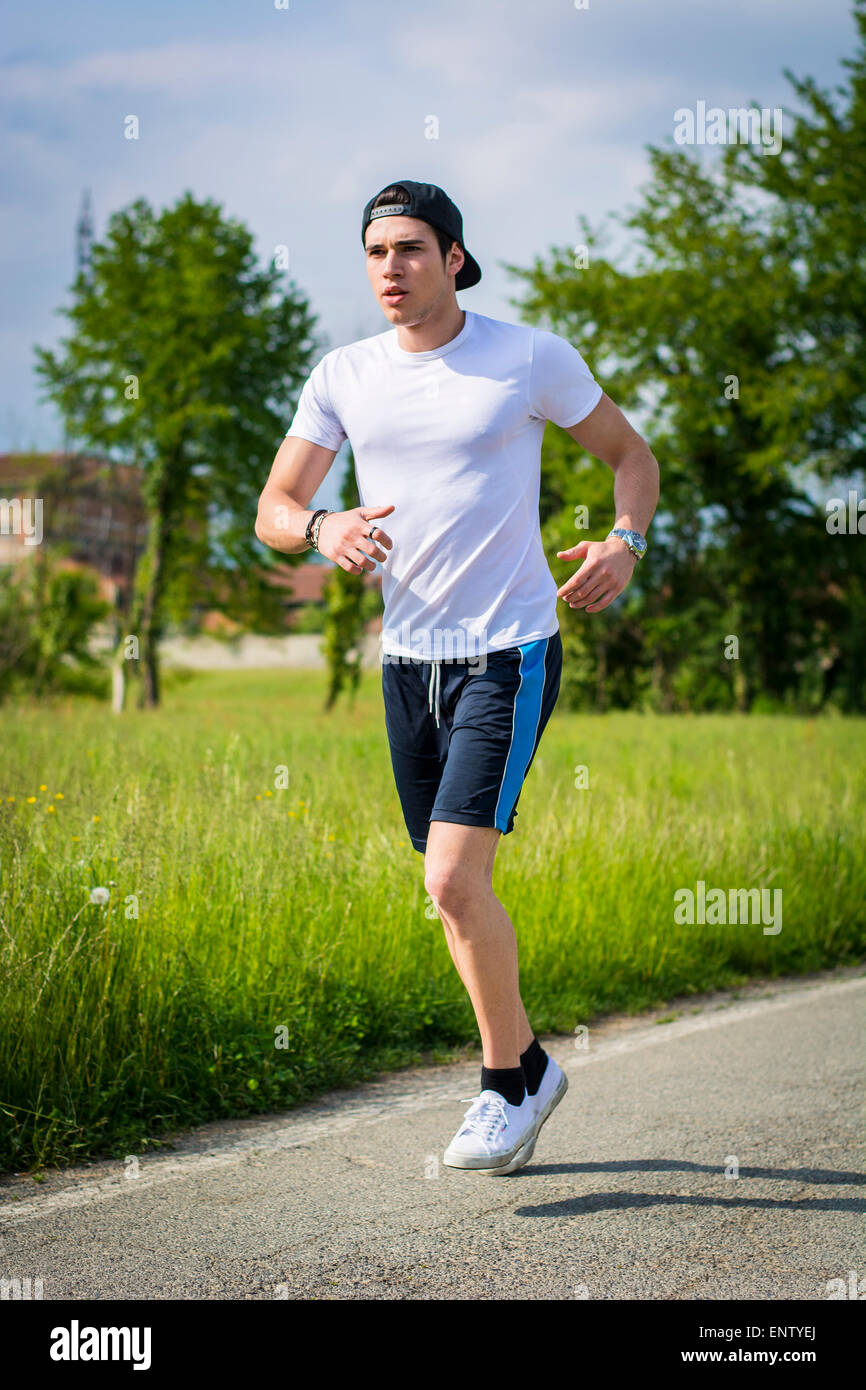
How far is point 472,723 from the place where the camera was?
356 cm

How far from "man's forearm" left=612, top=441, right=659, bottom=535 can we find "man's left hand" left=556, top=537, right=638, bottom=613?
20cm

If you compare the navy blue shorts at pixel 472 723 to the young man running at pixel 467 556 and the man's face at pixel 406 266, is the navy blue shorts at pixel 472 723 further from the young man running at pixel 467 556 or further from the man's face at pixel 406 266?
the man's face at pixel 406 266

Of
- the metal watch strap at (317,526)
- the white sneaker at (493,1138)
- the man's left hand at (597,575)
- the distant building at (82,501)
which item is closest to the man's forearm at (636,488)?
the man's left hand at (597,575)

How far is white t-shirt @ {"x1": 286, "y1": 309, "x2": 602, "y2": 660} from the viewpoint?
3.55 meters

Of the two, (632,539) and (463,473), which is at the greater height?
(463,473)

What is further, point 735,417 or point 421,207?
point 735,417

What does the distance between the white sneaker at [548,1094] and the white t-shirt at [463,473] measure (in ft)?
4.15

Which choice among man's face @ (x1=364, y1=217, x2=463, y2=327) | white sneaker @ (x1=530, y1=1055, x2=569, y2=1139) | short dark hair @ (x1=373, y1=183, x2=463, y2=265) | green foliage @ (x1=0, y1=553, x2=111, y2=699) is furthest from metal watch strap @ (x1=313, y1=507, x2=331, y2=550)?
green foliage @ (x1=0, y1=553, x2=111, y2=699)

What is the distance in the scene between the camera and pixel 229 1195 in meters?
3.44

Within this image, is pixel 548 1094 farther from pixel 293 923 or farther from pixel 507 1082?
pixel 293 923

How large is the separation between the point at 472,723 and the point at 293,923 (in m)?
1.86

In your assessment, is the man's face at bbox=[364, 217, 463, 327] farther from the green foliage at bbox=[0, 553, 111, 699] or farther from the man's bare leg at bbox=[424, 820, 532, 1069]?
the green foliage at bbox=[0, 553, 111, 699]

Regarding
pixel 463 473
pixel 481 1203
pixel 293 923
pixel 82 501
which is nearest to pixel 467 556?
pixel 463 473

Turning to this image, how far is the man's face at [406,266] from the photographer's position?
11.8 ft
